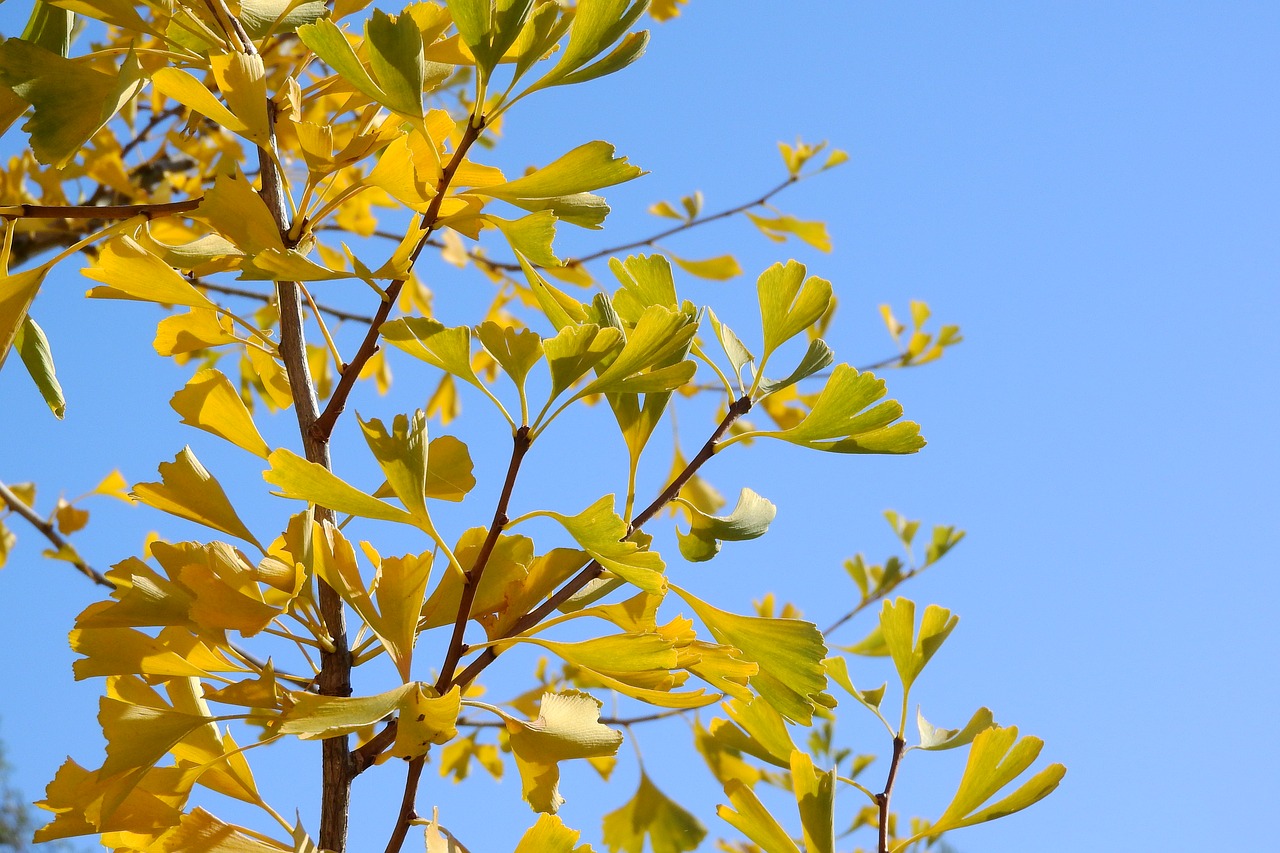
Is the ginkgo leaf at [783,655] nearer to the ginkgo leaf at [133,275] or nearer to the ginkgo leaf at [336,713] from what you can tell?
the ginkgo leaf at [336,713]

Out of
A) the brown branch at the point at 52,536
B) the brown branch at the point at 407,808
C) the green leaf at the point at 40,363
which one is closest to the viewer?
the brown branch at the point at 407,808

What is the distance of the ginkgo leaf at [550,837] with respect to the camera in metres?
0.47

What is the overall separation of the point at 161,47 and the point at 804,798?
614mm

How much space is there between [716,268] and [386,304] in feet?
2.59

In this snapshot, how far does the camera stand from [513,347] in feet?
1.63

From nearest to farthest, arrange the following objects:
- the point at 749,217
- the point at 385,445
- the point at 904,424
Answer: the point at 385,445 → the point at 904,424 → the point at 749,217

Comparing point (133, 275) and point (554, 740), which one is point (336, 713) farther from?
point (133, 275)

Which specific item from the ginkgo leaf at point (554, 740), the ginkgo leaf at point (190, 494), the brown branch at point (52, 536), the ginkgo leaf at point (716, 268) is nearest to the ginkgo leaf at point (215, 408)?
the ginkgo leaf at point (190, 494)

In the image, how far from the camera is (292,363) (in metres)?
0.59

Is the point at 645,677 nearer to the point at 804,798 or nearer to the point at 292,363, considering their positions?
the point at 804,798

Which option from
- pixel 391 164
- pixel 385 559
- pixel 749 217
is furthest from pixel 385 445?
pixel 749 217

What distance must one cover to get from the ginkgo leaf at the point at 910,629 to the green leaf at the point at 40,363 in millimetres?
563

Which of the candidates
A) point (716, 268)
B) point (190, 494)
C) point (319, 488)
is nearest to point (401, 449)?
point (319, 488)

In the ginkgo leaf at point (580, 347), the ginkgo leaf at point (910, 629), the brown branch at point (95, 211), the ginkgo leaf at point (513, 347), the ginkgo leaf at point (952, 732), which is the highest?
the brown branch at point (95, 211)
